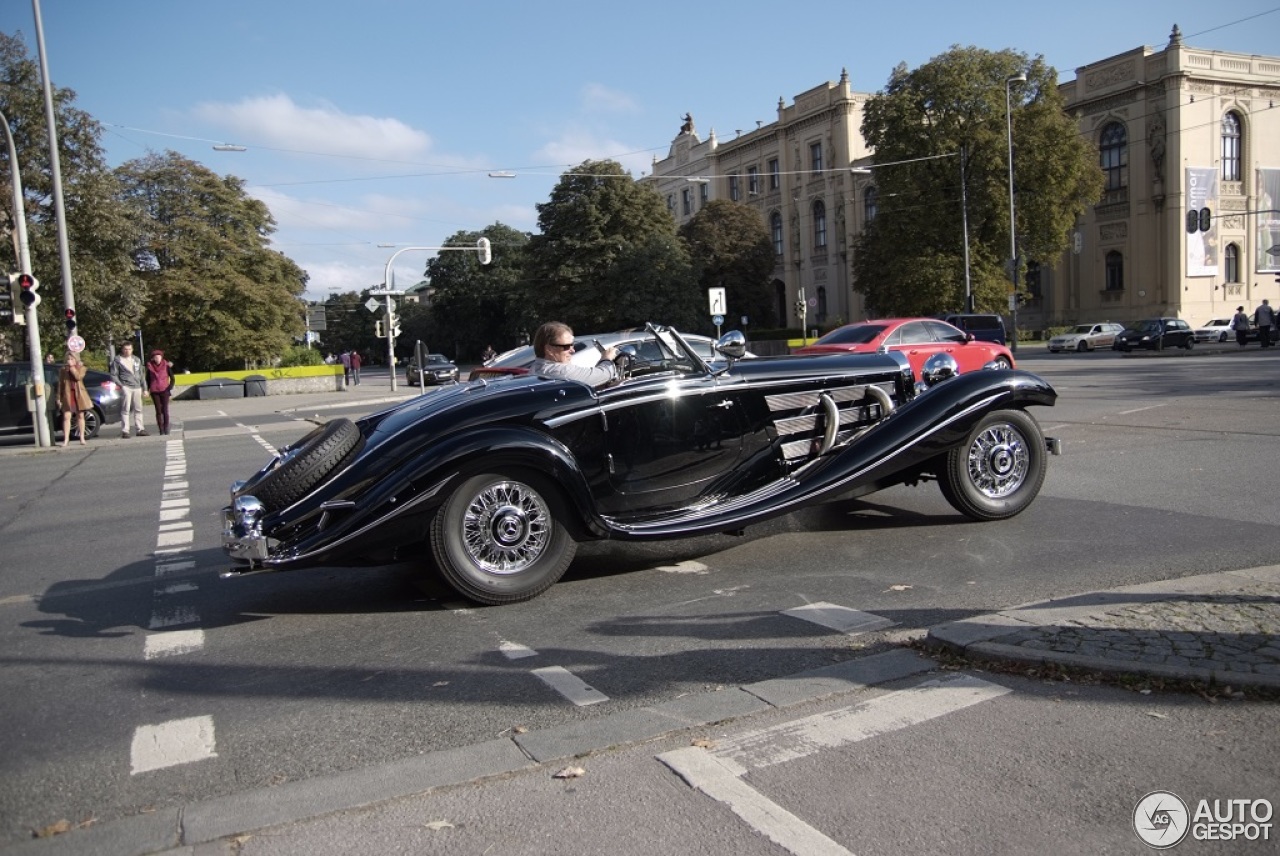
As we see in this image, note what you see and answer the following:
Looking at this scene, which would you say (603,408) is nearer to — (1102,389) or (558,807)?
(558,807)

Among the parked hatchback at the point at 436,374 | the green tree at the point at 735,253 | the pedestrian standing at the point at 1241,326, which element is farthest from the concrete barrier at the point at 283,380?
the pedestrian standing at the point at 1241,326

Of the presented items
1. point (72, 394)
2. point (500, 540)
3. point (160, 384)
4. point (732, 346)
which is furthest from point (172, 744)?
point (160, 384)

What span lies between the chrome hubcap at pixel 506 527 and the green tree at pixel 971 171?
4202 cm

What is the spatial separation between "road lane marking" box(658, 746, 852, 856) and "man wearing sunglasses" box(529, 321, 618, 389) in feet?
9.54

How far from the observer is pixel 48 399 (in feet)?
63.8

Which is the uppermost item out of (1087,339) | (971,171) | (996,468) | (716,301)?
(971,171)

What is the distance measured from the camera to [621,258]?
5609 cm

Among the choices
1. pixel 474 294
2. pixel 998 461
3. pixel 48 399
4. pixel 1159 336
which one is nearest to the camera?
pixel 998 461

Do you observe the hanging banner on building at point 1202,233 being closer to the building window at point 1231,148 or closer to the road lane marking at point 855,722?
the building window at point 1231,148

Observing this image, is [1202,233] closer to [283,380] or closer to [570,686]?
[283,380]

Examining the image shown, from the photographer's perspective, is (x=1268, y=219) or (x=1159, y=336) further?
(x=1268, y=219)

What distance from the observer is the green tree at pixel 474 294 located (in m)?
89.8

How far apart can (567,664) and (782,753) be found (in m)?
1.31

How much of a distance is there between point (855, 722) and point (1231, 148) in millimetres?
59619
